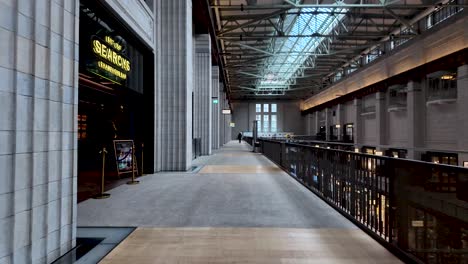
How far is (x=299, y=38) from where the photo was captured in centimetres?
2733

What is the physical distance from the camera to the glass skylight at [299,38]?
21.9m

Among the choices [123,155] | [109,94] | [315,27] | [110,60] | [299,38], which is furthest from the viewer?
[299,38]

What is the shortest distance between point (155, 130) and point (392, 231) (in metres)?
8.62

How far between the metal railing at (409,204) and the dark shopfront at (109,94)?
16.9 feet

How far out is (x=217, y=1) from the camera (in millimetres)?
18469

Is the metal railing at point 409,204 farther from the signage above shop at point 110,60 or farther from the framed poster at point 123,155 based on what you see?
the framed poster at point 123,155

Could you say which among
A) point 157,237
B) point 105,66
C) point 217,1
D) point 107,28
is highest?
point 217,1

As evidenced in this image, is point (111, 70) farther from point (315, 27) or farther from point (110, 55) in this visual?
point (315, 27)

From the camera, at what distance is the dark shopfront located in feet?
22.0

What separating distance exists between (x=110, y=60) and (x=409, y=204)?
6549mm

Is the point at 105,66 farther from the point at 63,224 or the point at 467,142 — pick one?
the point at 467,142

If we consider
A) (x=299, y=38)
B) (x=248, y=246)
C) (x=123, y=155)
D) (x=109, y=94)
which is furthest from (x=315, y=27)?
(x=248, y=246)

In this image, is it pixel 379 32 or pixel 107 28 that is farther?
pixel 379 32

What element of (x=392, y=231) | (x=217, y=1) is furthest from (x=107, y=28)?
(x=217, y=1)
